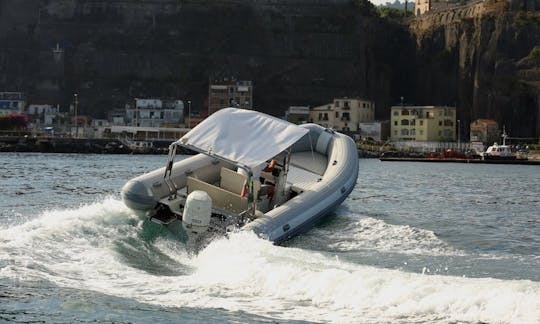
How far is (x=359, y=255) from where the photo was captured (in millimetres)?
22297

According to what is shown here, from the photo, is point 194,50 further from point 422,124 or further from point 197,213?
point 197,213

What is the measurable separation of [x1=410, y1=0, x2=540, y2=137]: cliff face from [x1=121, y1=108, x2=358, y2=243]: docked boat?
110 metres

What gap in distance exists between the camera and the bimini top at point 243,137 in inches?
906

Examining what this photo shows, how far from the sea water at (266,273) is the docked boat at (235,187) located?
549 mm

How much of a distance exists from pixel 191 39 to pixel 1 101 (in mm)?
27456

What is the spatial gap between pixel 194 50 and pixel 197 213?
419 ft

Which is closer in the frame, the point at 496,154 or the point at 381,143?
the point at 496,154

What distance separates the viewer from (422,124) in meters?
127

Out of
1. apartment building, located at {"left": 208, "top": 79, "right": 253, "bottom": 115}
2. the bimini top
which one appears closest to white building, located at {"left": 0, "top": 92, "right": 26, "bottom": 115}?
apartment building, located at {"left": 208, "top": 79, "right": 253, "bottom": 115}

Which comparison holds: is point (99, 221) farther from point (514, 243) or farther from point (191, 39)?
point (191, 39)

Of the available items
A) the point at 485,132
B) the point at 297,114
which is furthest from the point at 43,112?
the point at 485,132

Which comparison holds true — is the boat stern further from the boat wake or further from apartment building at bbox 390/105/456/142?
apartment building at bbox 390/105/456/142

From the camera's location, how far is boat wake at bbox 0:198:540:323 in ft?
49.5

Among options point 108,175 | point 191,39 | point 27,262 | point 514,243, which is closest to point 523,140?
point 191,39
